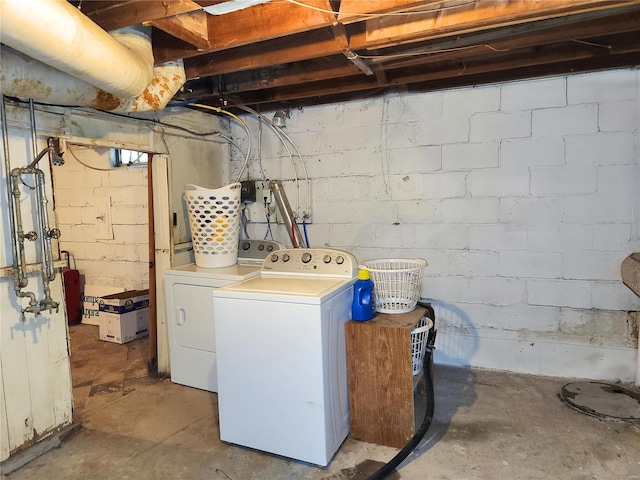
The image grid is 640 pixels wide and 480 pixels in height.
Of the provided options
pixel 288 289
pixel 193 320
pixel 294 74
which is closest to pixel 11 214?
pixel 193 320

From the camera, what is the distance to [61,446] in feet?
7.25

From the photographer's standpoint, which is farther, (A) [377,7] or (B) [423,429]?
(B) [423,429]

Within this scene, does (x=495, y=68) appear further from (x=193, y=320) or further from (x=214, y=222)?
(x=193, y=320)

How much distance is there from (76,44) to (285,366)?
1.54 metres

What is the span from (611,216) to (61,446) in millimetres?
3453

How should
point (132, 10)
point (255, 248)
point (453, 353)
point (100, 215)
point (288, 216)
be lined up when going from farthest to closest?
point (100, 215), point (288, 216), point (255, 248), point (453, 353), point (132, 10)

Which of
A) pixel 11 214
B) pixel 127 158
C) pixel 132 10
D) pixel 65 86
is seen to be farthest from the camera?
pixel 127 158

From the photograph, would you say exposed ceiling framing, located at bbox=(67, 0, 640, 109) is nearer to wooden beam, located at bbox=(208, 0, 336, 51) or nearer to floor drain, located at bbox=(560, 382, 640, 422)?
wooden beam, located at bbox=(208, 0, 336, 51)

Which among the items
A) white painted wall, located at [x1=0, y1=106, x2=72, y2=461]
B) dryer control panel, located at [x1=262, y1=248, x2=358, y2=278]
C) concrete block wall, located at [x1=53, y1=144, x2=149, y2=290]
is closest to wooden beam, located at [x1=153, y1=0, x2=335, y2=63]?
white painted wall, located at [x1=0, y1=106, x2=72, y2=461]

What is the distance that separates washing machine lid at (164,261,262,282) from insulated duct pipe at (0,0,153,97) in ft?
3.91

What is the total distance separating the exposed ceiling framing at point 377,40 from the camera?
1.67m

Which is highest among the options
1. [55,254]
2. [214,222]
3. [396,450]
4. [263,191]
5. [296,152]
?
[296,152]

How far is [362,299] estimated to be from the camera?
2.19 m

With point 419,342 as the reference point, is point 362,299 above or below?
above
